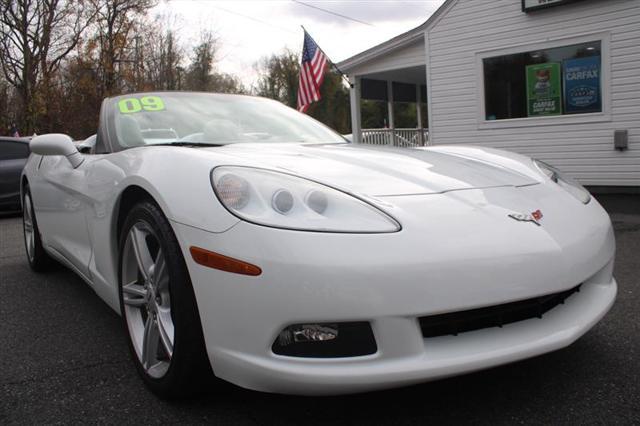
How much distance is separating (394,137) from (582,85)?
6.39 m

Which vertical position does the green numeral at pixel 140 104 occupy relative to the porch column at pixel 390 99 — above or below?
below

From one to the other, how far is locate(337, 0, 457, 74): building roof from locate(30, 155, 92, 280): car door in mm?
8081

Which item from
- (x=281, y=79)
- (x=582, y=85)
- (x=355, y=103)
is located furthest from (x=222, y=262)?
(x=281, y=79)

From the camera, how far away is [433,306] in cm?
163

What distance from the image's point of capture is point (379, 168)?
228 cm

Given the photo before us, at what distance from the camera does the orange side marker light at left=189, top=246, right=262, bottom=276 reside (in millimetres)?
1640

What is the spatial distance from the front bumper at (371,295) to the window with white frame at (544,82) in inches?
304

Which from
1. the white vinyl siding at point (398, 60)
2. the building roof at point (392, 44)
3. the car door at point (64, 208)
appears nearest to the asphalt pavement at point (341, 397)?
the car door at point (64, 208)

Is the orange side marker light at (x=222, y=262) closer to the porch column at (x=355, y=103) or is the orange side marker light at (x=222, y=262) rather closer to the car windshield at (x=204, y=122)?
the car windshield at (x=204, y=122)

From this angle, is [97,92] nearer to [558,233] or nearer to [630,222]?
[630,222]

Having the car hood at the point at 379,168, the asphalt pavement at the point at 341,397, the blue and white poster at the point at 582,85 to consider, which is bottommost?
the asphalt pavement at the point at 341,397

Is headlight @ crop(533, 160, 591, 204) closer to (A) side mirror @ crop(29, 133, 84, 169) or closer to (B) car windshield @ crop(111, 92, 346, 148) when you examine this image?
(B) car windshield @ crop(111, 92, 346, 148)

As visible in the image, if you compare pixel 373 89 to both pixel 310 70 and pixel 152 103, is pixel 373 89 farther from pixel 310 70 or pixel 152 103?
pixel 152 103

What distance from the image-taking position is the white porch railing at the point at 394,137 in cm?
→ 1403
